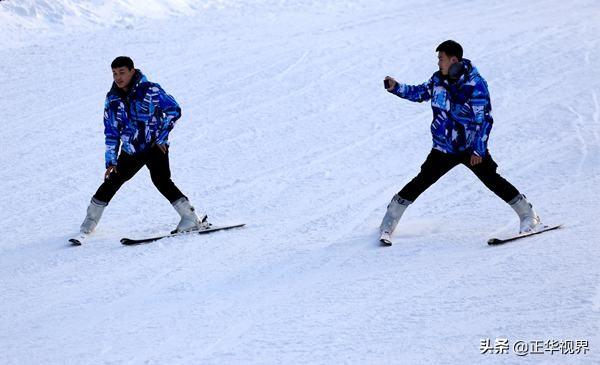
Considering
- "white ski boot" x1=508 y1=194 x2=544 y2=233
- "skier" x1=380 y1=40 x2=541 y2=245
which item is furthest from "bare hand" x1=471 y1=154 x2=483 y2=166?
"white ski boot" x1=508 y1=194 x2=544 y2=233

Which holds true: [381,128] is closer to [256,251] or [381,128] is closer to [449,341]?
[256,251]

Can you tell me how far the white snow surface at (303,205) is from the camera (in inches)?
177

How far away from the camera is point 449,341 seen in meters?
4.21

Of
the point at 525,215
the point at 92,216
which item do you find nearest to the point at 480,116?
the point at 525,215

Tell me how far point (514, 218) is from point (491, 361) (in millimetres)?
2791

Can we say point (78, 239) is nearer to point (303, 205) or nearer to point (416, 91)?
point (303, 205)

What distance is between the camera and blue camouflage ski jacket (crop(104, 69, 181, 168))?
619 cm

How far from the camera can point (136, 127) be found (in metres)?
6.29

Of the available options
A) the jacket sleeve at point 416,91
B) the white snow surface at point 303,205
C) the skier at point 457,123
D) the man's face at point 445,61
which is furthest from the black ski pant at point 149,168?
the man's face at point 445,61

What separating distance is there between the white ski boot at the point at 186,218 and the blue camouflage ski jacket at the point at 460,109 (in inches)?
80.6

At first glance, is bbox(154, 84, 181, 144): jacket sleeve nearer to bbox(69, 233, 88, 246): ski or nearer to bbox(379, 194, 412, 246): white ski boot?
bbox(69, 233, 88, 246): ski

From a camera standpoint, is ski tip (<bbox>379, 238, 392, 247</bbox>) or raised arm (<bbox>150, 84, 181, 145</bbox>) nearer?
ski tip (<bbox>379, 238, 392, 247</bbox>)

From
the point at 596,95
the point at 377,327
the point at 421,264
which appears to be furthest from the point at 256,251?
the point at 596,95

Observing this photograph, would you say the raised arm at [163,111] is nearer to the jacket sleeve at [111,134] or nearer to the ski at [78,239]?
the jacket sleeve at [111,134]
